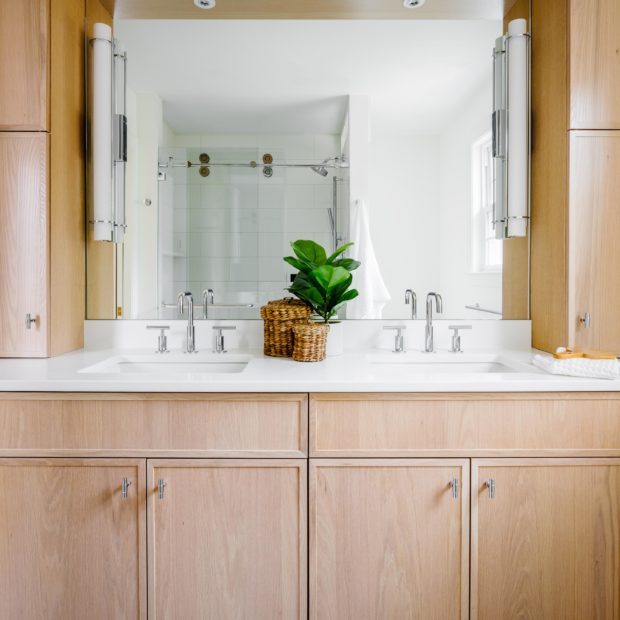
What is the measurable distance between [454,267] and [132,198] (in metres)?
1.27

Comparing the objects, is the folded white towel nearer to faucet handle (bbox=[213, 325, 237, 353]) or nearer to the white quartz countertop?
the white quartz countertop

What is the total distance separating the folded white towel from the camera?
1.31m

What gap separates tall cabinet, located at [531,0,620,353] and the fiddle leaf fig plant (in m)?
0.71

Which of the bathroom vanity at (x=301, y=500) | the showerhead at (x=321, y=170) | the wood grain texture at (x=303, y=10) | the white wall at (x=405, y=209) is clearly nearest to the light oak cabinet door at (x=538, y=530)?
the bathroom vanity at (x=301, y=500)

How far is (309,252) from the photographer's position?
1.66m

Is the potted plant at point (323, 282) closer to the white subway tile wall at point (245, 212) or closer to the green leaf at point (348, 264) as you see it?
the green leaf at point (348, 264)

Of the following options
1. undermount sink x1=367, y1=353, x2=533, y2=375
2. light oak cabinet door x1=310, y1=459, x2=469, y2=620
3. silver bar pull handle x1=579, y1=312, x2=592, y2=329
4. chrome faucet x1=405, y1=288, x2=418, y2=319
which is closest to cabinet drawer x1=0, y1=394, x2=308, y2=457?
light oak cabinet door x1=310, y1=459, x2=469, y2=620

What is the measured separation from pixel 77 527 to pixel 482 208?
1.71 m

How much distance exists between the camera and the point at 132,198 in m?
1.89

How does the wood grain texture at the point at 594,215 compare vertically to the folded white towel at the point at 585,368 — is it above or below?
above

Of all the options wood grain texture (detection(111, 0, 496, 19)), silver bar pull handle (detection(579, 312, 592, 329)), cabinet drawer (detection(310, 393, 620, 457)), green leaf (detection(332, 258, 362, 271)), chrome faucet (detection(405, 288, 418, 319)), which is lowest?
cabinet drawer (detection(310, 393, 620, 457))

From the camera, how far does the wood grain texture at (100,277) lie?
1897 millimetres

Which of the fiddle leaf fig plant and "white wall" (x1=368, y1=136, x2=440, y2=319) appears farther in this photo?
"white wall" (x1=368, y1=136, x2=440, y2=319)

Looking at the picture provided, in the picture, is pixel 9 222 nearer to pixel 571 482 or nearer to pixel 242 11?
pixel 242 11
